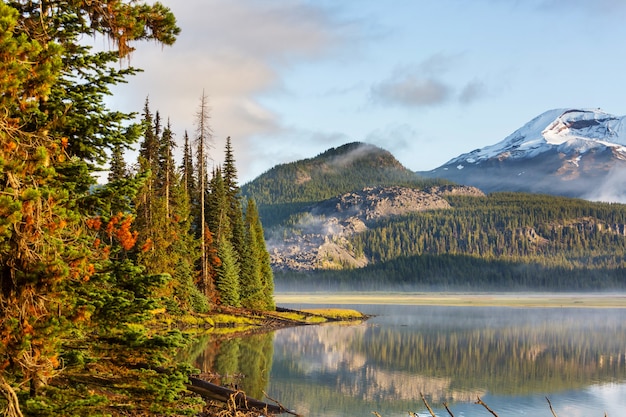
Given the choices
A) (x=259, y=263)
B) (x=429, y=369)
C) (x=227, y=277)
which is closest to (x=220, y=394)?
(x=429, y=369)

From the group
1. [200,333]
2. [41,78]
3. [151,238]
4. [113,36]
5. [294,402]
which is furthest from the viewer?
[200,333]

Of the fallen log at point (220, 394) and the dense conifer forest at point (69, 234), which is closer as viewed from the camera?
the dense conifer forest at point (69, 234)

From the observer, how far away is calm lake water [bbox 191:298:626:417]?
3062 cm

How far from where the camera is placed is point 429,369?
42.2 m

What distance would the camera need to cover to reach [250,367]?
124 ft

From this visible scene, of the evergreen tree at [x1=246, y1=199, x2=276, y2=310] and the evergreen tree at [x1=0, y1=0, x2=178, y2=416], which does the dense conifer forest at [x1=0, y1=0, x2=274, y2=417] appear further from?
the evergreen tree at [x1=246, y1=199, x2=276, y2=310]

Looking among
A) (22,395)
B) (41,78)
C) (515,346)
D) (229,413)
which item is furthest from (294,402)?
(515,346)

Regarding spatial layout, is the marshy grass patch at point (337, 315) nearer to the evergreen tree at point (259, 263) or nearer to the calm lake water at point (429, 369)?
the evergreen tree at point (259, 263)

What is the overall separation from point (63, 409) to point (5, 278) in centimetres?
217

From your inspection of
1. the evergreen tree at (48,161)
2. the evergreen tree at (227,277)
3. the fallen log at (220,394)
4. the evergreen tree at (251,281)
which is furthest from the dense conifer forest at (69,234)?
the evergreen tree at (251,281)

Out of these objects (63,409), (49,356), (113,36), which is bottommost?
(63,409)

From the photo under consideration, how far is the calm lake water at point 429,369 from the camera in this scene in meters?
30.6

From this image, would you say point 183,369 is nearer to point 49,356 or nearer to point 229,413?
point 49,356

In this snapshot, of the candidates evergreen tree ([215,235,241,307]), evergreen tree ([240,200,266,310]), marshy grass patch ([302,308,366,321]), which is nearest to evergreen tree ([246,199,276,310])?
evergreen tree ([240,200,266,310])
